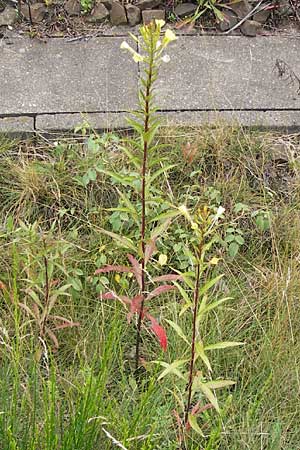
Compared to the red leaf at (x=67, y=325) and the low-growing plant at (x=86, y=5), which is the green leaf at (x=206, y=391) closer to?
the red leaf at (x=67, y=325)

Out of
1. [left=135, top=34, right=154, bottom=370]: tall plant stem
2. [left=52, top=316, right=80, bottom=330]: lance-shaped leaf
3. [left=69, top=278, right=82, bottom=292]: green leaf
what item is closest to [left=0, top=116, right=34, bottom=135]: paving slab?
[left=69, top=278, right=82, bottom=292]: green leaf

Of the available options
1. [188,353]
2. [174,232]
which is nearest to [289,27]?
[174,232]

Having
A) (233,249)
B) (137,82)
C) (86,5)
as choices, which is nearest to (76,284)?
(233,249)

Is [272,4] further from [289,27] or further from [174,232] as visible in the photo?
[174,232]

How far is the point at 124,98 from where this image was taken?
10.00 ft

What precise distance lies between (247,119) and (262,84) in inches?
10.7

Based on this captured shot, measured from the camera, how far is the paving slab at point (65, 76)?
3.03 meters

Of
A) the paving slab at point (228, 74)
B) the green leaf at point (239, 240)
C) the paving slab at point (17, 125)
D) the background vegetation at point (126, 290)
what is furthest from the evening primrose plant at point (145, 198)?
the paving slab at point (228, 74)

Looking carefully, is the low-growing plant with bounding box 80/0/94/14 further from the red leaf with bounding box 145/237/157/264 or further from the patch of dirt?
the red leaf with bounding box 145/237/157/264

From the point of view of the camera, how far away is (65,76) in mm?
3166

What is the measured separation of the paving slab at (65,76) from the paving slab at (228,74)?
0.65ft

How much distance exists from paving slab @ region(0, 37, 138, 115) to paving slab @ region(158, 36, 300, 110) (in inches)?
7.8

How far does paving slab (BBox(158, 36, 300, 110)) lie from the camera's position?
3066 millimetres

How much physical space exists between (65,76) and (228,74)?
2.48ft
